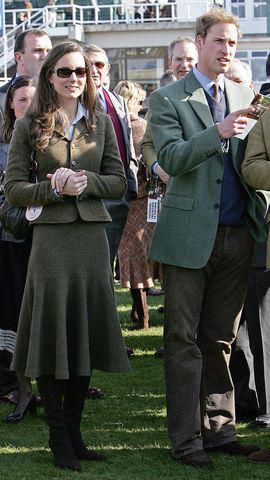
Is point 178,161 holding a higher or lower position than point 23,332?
higher

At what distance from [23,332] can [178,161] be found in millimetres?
1166

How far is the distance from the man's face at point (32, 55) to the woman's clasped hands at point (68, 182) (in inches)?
91.3

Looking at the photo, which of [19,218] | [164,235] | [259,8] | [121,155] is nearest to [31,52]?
[121,155]

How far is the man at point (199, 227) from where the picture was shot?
17.6 ft

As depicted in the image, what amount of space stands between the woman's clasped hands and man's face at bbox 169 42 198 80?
8.94 ft

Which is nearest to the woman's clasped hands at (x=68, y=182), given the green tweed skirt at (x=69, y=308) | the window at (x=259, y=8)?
the green tweed skirt at (x=69, y=308)

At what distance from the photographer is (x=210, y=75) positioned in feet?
17.8

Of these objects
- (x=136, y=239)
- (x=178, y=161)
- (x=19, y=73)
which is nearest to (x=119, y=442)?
(x=178, y=161)

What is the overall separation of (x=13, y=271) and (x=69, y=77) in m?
1.69

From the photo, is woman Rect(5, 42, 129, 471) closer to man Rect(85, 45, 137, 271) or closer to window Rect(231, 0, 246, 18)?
man Rect(85, 45, 137, 271)

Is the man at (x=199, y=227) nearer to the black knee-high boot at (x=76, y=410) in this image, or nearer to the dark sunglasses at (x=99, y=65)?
the black knee-high boot at (x=76, y=410)

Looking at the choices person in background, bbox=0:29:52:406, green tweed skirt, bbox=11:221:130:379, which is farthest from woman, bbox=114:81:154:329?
green tweed skirt, bbox=11:221:130:379

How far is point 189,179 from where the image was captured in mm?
5379

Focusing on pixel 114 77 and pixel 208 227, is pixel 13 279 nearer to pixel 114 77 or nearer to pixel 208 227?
pixel 208 227
